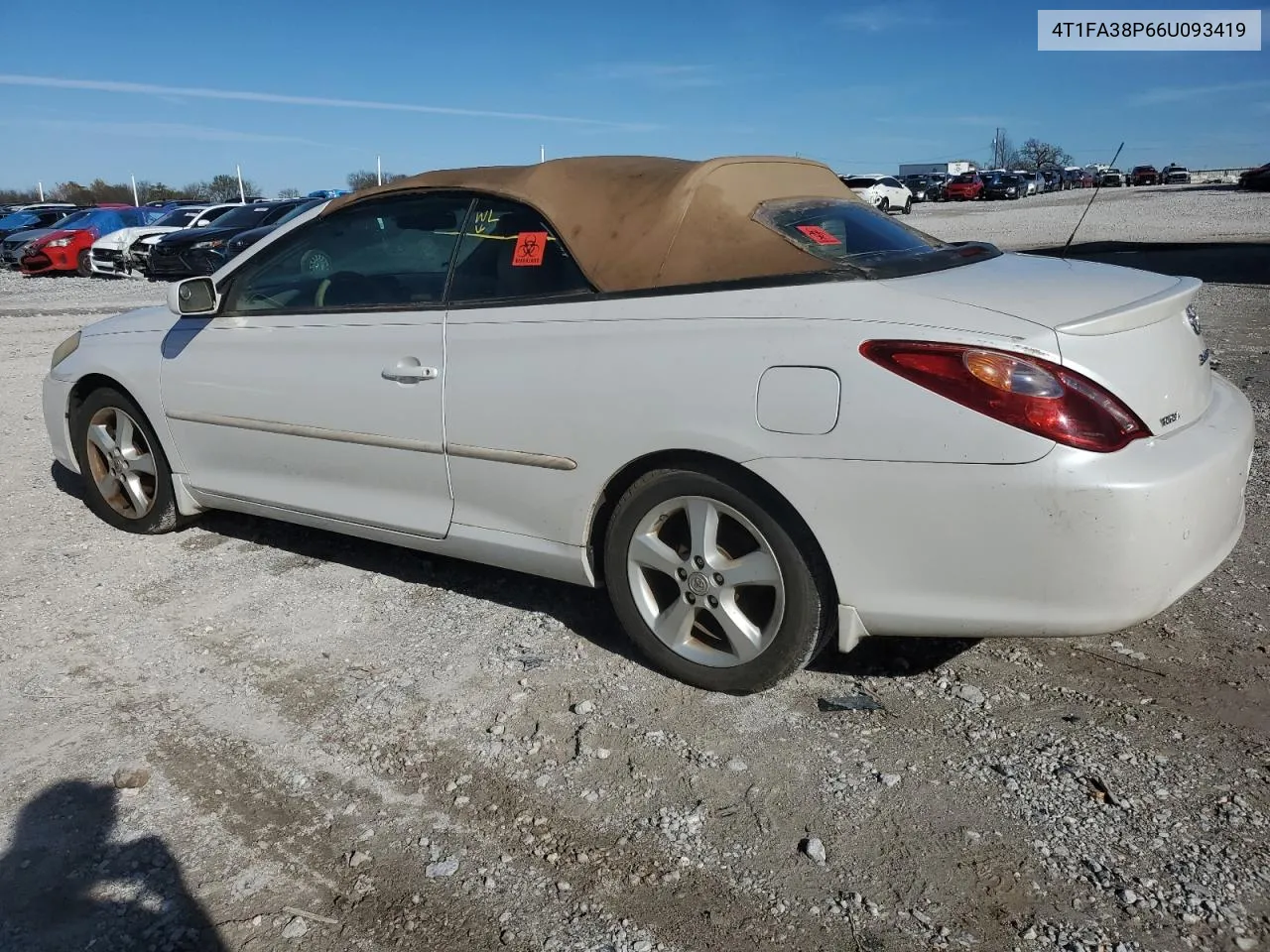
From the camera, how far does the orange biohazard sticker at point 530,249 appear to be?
3.58 metres

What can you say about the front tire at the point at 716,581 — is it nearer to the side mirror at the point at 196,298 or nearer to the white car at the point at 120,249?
the side mirror at the point at 196,298

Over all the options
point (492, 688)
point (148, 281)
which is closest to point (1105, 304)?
point (492, 688)

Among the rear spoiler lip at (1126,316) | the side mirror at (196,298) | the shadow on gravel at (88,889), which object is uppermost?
the side mirror at (196,298)

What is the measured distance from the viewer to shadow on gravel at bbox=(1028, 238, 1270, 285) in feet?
48.4

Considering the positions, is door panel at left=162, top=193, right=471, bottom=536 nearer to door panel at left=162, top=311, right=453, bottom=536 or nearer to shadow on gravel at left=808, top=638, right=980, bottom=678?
door panel at left=162, top=311, right=453, bottom=536

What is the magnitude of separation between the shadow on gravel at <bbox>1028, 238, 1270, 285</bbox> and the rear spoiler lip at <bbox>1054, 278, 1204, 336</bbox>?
1180cm

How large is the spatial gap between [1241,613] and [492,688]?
2.66m

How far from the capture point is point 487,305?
3.61 meters

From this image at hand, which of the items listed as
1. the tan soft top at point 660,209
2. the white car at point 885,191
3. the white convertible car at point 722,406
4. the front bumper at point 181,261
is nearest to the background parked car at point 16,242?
the front bumper at point 181,261

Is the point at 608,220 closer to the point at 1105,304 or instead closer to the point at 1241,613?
the point at 1105,304

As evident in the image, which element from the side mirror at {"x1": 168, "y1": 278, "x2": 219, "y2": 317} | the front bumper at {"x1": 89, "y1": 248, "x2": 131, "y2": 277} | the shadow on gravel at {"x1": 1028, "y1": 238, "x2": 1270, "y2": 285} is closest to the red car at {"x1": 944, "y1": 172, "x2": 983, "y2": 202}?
the shadow on gravel at {"x1": 1028, "y1": 238, "x2": 1270, "y2": 285}

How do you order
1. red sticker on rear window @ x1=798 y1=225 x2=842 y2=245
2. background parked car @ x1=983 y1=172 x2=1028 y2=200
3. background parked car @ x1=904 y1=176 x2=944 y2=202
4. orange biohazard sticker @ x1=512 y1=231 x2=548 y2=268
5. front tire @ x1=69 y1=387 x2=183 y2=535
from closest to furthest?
1. red sticker on rear window @ x1=798 y1=225 x2=842 y2=245
2. orange biohazard sticker @ x1=512 y1=231 x2=548 y2=268
3. front tire @ x1=69 y1=387 x2=183 y2=535
4. background parked car @ x1=983 y1=172 x2=1028 y2=200
5. background parked car @ x1=904 y1=176 x2=944 y2=202

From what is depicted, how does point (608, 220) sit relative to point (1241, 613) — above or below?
above

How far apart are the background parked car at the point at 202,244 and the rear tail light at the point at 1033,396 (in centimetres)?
1862
